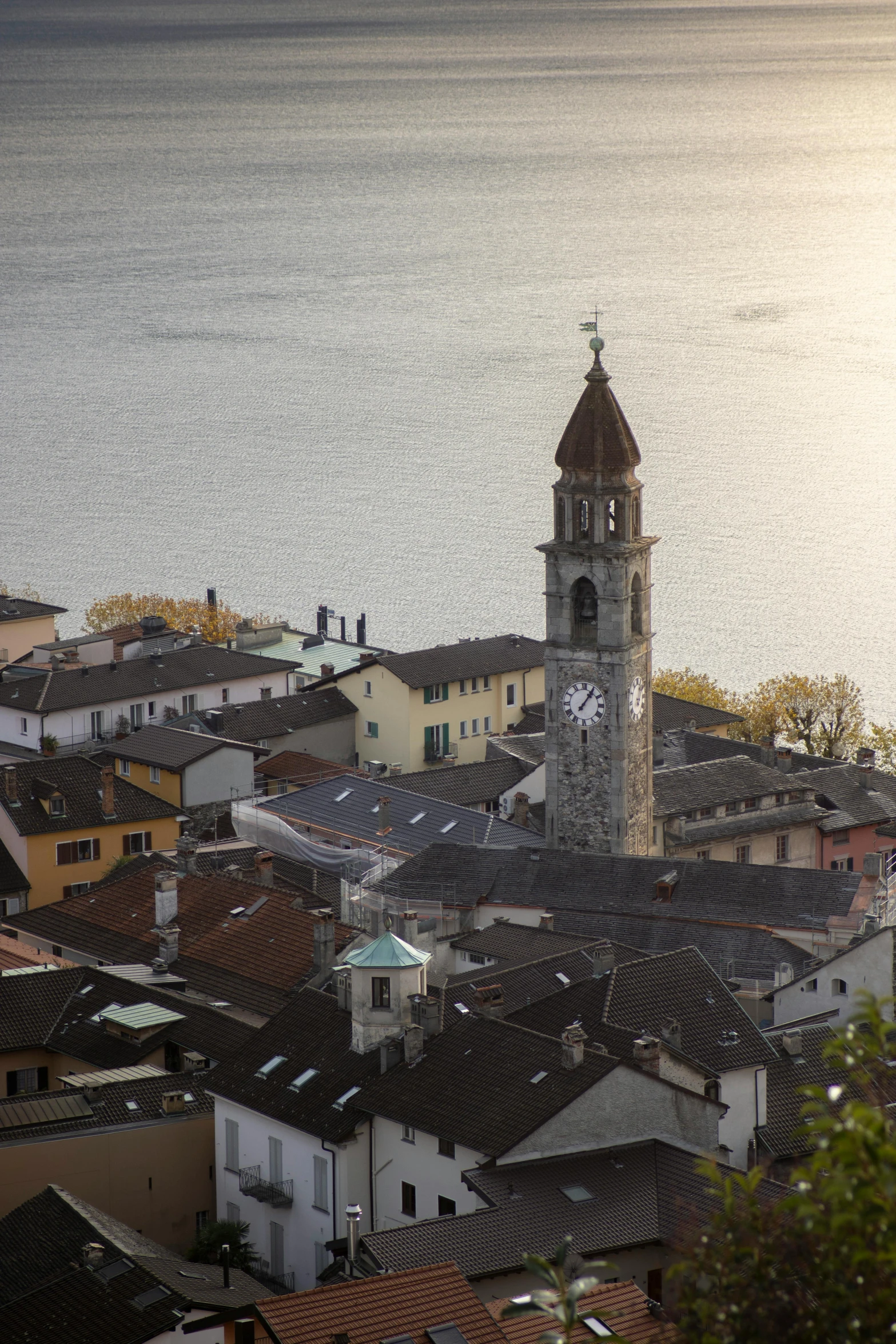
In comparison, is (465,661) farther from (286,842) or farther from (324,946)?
(324,946)

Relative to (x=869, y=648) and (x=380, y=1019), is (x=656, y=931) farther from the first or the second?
(x=869, y=648)

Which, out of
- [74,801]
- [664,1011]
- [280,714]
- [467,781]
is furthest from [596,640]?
[280,714]

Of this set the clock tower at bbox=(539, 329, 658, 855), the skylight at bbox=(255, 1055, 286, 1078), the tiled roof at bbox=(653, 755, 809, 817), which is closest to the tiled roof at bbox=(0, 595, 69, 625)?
the tiled roof at bbox=(653, 755, 809, 817)

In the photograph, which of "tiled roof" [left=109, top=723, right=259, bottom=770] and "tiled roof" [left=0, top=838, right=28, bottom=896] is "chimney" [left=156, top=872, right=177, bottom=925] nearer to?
"tiled roof" [left=0, top=838, right=28, bottom=896]

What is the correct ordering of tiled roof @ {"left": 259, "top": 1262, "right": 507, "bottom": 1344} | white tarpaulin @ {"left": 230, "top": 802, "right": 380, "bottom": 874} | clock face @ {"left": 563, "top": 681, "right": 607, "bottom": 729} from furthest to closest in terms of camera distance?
1. white tarpaulin @ {"left": 230, "top": 802, "right": 380, "bottom": 874}
2. clock face @ {"left": 563, "top": 681, "right": 607, "bottom": 729}
3. tiled roof @ {"left": 259, "top": 1262, "right": 507, "bottom": 1344}

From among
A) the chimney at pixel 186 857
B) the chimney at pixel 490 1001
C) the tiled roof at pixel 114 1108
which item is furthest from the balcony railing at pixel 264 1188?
the chimney at pixel 186 857

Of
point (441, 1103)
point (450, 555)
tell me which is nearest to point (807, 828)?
point (441, 1103)

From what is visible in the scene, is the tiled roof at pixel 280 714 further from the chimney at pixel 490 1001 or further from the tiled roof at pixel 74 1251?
the tiled roof at pixel 74 1251
